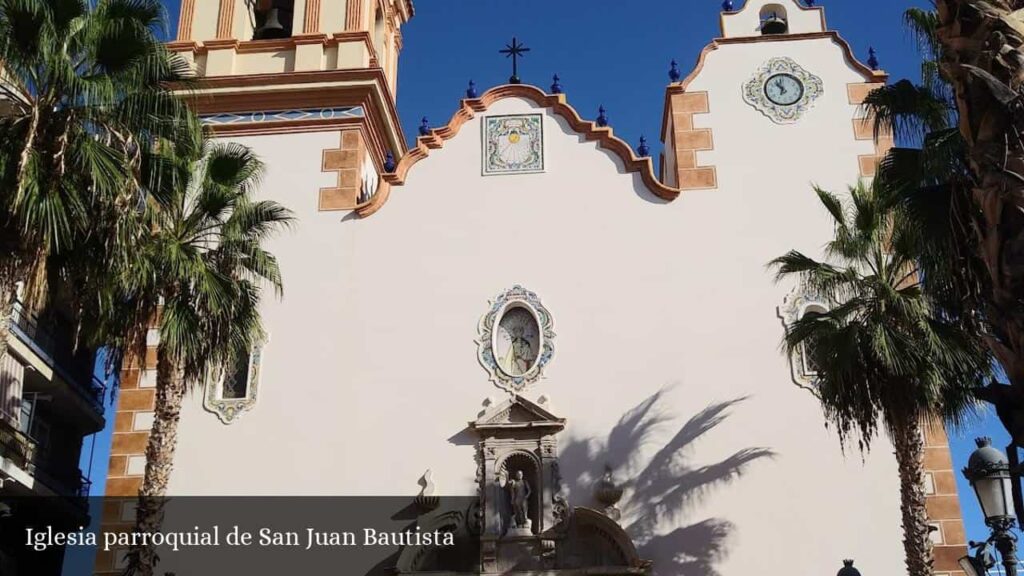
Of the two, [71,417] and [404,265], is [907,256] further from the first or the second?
[71,417]

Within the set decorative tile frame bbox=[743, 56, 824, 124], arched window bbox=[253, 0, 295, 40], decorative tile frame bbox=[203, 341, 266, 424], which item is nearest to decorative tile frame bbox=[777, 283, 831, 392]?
decorative tile frame bbox=[743, 56, 824, 124]

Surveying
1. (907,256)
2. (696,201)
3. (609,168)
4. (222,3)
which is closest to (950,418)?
(907,256)

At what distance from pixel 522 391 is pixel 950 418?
5.87 meters

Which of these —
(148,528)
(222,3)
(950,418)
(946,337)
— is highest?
(222,3)

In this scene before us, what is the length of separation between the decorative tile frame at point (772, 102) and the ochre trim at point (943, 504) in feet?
17.9

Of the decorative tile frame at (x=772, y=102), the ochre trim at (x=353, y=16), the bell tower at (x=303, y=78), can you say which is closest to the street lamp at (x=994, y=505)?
the decorative tile frame at (x=772, y=102)

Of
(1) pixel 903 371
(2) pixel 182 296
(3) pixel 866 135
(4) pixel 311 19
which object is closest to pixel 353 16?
(4) pixel 311 19

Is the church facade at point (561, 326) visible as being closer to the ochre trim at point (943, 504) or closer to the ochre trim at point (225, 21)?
the ochre trim at point (943, 504)

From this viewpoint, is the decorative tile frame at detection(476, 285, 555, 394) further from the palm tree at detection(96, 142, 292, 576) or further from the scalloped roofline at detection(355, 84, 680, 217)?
the palm tree at detection(96, 142, 292, 576)

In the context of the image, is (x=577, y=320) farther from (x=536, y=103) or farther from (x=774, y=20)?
(x=774, y=20)

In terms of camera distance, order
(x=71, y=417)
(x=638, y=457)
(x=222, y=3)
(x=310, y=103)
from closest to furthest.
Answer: (x=638, y=457), (x=310, y=103), (x=222, y=3), (x=71, y=417)

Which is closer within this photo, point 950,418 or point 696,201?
point 950,418

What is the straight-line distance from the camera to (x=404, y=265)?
1708 centimetres

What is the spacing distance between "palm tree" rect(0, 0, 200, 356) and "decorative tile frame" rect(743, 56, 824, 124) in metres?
9.55
